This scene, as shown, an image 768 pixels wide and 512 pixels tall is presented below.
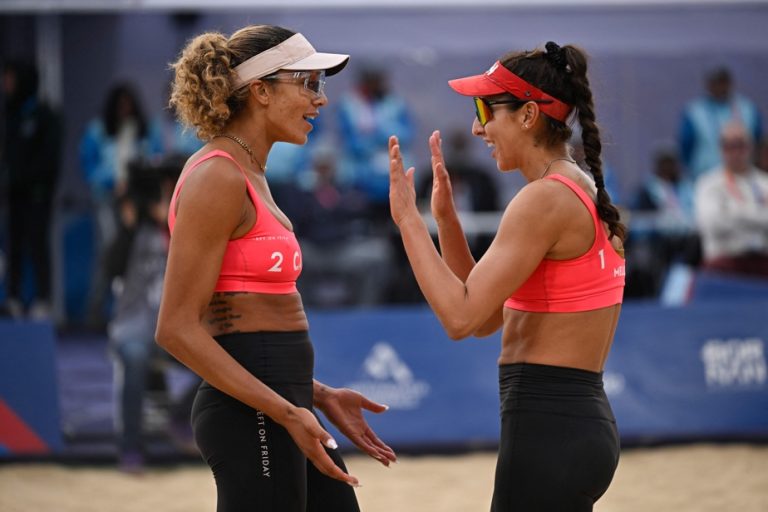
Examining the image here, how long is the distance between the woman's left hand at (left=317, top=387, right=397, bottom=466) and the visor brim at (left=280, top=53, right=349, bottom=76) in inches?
40.1

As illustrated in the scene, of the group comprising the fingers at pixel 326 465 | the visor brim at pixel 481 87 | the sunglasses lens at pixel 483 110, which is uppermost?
the visor brim at pixel 481 87

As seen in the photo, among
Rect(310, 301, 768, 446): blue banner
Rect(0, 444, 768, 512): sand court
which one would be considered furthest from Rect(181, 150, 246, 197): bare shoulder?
Rect(310, 301, 768, 446): blue banner

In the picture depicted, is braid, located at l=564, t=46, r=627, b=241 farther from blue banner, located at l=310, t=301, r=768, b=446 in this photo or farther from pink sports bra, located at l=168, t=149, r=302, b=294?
blue banner, located at l=310, t=301, r=768, b=446

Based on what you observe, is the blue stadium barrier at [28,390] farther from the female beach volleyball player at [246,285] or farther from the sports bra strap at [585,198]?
the sports bra strap at [585,198]

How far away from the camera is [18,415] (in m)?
6.74

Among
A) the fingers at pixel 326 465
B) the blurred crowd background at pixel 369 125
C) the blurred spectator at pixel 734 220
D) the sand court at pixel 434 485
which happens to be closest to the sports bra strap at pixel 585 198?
the fingers at pixel 326 465

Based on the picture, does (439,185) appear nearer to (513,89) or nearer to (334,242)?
(513,89)

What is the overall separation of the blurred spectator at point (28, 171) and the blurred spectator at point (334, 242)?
86.8 inches

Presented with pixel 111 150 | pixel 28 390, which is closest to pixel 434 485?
pixel 28 390

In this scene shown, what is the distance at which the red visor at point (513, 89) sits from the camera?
10.3 feet

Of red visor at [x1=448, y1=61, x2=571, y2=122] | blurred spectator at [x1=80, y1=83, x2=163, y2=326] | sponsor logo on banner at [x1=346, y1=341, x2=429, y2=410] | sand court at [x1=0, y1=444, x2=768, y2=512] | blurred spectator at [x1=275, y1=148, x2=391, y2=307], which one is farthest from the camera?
blurred spectator at [x1=80, y1=83, x2=163, y2=326]

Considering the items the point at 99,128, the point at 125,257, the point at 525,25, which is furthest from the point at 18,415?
the point at 525,25

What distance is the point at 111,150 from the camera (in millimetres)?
9836

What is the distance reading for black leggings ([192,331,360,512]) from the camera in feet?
9.83
